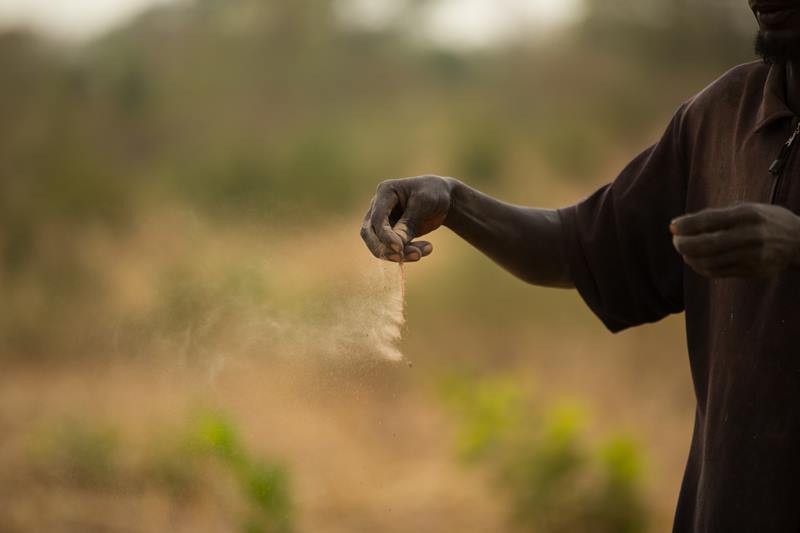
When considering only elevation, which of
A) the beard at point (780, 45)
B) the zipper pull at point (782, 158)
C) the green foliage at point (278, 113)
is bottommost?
the zipper pull at point (782, 158)

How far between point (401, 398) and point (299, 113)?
4856 millimetres

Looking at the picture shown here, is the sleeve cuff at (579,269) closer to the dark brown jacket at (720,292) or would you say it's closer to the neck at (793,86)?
the dark brown jacket at (720,292)

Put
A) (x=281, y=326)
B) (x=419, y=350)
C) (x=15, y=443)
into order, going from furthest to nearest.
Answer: (x=419, y=350) < (x=15, y=443) < (x=281, y=326)

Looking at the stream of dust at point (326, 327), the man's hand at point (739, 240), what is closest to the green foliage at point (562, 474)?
the stream of dust at point (326, 327)

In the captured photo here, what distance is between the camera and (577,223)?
2348mm

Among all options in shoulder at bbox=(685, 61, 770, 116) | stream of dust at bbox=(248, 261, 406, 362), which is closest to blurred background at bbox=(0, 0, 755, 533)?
stream of dust at bbox=(248, 261, 406, 362)

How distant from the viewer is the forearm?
233 cm

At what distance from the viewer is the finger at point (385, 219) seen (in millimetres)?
2014

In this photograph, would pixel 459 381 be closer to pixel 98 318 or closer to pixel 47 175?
pixel 98 318

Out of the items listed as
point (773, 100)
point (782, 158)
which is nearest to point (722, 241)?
point (782, 158)

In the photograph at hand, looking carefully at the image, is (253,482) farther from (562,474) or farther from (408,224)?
(408,224)

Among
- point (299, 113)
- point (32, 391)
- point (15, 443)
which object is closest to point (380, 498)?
point (15, 443)

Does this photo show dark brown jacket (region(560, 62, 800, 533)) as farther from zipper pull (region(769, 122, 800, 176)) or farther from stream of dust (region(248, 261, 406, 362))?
stream of dust (region(248, 261, 406, 362))

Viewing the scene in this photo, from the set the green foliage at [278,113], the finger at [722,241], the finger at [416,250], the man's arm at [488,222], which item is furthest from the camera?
the green foliage at [278,113]
